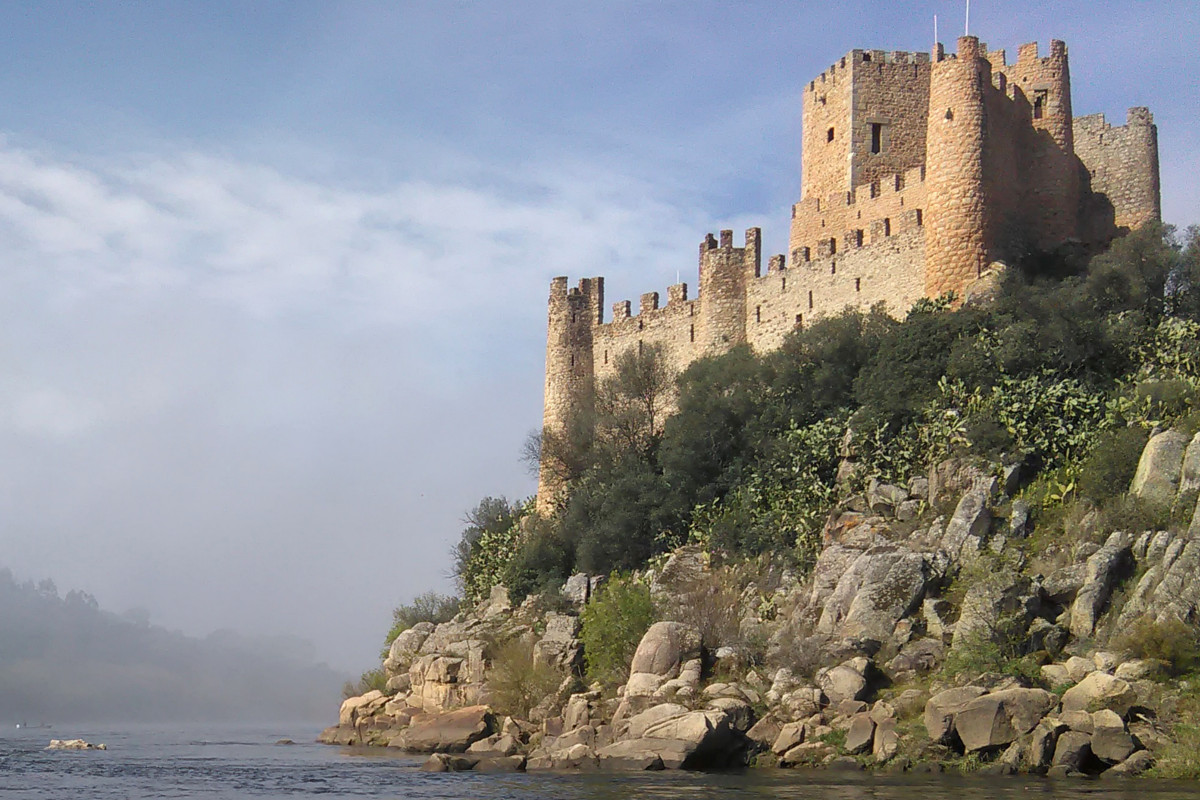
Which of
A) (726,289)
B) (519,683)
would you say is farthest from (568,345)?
(519,683)

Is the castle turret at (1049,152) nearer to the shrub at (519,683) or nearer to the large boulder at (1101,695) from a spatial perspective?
the large boulder at (1101,695)

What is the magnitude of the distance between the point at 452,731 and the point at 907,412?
14043 mm

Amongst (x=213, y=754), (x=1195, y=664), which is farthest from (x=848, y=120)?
(x=213, y=754)

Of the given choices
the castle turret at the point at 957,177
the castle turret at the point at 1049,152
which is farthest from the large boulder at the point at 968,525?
the castle turret at the point at 1049,152

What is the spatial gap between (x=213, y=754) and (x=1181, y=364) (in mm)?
28519

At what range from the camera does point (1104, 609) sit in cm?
2880

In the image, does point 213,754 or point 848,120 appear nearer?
point 213,754

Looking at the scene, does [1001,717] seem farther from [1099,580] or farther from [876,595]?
[876,595]

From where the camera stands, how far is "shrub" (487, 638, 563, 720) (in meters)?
35.8

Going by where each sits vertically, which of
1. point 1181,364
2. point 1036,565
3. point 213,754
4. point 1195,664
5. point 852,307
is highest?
point 852,307

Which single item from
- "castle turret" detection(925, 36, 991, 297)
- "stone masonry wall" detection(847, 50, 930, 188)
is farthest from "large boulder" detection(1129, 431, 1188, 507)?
"stone masonry wall" detection(847, 50, 930, 188)

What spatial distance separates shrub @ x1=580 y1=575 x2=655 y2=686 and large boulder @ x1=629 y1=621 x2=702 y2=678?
132 cm

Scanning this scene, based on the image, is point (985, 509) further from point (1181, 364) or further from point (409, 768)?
point (409, 768)

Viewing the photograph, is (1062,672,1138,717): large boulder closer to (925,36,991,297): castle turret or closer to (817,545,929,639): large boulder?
(817,545,929,639): large boulder
